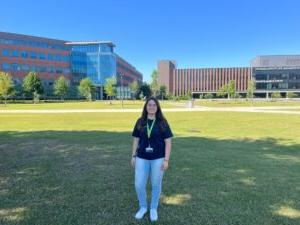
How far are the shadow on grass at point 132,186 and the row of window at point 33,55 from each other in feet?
298

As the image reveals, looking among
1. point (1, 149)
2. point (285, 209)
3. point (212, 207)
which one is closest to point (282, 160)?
point (285, 209)

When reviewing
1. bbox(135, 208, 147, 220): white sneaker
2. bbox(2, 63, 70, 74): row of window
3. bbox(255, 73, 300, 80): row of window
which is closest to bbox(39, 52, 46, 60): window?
bbox(2, 63, 70, 74): row of window

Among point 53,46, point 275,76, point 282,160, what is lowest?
point 282,160

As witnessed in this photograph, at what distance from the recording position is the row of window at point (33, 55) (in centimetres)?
8889

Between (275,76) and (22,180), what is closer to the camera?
(22,180)

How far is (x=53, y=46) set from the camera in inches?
3871

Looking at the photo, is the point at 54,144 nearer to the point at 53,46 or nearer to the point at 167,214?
the point at 167,214

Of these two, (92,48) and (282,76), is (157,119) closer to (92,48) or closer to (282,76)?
(92,48)

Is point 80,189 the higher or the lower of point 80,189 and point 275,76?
the lower

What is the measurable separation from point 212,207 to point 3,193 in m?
4.11

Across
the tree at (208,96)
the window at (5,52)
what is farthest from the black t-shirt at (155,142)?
the tree at (208,96)

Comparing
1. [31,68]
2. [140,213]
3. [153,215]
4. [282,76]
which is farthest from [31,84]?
[282,76]

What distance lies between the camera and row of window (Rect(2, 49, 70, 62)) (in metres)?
88.9

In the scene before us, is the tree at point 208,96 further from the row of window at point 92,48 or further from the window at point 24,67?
the window at point 24,67
